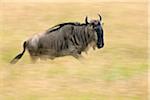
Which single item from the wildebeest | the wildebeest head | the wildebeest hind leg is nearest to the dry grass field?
the wildebeest hind leg

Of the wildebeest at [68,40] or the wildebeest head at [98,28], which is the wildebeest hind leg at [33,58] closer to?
the wildebeest at [68,40]

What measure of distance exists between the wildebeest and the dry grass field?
22cm

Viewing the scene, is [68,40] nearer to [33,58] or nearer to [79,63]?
[79,63]

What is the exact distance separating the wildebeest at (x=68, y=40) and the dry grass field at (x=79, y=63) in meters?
0.22

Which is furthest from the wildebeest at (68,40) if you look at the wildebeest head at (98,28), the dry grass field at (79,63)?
the dry grass field at (79,63)

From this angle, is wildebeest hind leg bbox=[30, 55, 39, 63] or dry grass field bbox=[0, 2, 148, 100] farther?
wildebeest hind leg bbox=[30, 55, 39, 63]

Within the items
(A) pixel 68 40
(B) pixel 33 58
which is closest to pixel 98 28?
(A) pixel 68 40

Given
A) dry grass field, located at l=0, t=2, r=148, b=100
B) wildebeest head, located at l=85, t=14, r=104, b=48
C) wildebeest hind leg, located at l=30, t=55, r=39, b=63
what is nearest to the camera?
dry grass field, located at l=0, t=2, r=148, b=100

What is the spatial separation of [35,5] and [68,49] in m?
2.47

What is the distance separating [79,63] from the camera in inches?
339

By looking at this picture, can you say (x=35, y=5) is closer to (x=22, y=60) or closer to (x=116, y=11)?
(x=116, y=11)

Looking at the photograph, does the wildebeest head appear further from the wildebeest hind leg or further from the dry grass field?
the wildebeest hind leg

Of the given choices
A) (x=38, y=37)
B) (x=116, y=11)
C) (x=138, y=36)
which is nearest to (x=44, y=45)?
(x=38, y=37)

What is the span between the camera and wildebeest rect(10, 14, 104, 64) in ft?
26.7
